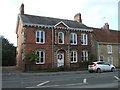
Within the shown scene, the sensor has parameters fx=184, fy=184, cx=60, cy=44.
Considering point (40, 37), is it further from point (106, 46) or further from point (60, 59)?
point (106, 46)

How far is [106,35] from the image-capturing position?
38969mm

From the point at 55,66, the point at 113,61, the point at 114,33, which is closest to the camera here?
the point at 55,66

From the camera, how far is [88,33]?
3406 centimetres

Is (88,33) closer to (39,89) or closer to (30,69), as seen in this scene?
(30,69)

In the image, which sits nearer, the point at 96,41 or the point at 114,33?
the point at 96,41

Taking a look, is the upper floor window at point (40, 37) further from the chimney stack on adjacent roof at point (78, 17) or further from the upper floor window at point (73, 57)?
the chimney stack on adjacent roof at point (78, 17)

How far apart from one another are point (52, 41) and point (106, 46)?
12188 mm

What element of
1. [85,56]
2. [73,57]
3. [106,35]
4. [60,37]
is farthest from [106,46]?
[60,37]

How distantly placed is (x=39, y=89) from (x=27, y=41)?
18.7m

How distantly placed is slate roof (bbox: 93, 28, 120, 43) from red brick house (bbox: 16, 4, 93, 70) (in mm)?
3788

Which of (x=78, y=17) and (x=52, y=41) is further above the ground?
(x=78, y=17)

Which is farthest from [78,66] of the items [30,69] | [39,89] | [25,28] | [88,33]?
→ [39,89]

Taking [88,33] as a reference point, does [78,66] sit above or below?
below

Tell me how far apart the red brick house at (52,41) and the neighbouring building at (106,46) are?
7.21ft
